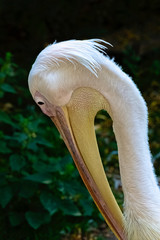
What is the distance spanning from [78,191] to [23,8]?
313 centimetres

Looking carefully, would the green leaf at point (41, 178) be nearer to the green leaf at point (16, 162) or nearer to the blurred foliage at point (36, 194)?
the blurred foliage at point (36, 194)

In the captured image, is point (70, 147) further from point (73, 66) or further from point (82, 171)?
point (73, 66)

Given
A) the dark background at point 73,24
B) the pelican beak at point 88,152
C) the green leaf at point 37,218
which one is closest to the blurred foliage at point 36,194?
the green leaf at point 37,218

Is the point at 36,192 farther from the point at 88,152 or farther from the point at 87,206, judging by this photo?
the point at 88,152

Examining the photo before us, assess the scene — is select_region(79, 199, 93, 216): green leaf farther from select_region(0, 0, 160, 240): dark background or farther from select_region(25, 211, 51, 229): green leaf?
select_region(25, 211, 51, 229): green leaf

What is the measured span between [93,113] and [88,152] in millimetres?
205

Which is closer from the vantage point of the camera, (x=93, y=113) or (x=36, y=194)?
(x=93, y=113)

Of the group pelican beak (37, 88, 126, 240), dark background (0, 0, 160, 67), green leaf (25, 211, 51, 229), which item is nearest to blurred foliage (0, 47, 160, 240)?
green leaf (25, 211, 51, 229)

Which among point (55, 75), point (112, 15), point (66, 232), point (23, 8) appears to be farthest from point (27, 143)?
point (112, 15)

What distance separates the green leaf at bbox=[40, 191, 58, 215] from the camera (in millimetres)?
3374

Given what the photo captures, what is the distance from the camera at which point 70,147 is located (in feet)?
8.39

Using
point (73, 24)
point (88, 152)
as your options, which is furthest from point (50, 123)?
point (88, 152)

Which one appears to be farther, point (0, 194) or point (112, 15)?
point (112, 15)

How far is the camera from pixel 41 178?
3.45 metres
